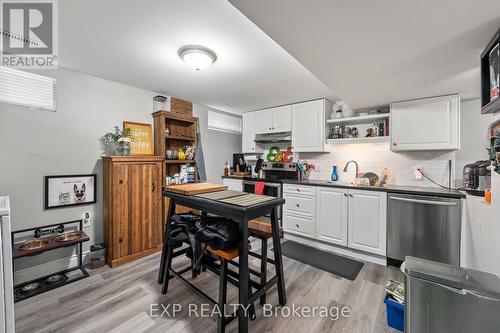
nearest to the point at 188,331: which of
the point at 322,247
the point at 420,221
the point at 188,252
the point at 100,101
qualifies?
the point at 188,252

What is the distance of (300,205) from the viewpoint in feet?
11.0

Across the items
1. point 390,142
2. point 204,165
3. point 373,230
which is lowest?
point 373,230

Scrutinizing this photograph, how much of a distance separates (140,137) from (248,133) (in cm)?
217

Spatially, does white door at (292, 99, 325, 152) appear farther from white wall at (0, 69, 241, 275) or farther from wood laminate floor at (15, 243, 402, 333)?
white wall at (0, 69, 241, 275)

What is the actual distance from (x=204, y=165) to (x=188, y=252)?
2.09 m

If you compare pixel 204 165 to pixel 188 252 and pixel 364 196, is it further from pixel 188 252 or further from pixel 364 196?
pixel 364 196

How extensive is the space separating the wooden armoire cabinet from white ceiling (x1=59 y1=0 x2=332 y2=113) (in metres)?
1.12

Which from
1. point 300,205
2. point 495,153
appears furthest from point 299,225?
point 495,153

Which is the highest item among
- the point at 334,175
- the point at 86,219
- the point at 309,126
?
the point at 309,126

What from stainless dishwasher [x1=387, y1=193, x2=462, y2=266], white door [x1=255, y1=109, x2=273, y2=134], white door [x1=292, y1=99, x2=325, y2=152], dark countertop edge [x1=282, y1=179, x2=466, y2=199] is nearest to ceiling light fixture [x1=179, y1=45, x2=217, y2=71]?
white door [x1=292, y1=99, x2=325, y2=152]

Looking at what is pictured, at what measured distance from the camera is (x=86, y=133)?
8.77 feet

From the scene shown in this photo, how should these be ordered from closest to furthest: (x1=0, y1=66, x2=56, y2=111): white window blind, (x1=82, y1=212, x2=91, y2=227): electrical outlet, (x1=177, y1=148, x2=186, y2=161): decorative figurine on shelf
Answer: (x1=0, y1=66, x2=56, y2=111): white window blind, (x1=82, y1=212, x2=91, y2=227): electrical outlet, (x1=177, y1=148, x2=186, y2=161): decorative figurine on shelf

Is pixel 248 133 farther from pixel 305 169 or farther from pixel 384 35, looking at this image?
pixel 384 35

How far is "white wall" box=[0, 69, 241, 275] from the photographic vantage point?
2180 millimetres
